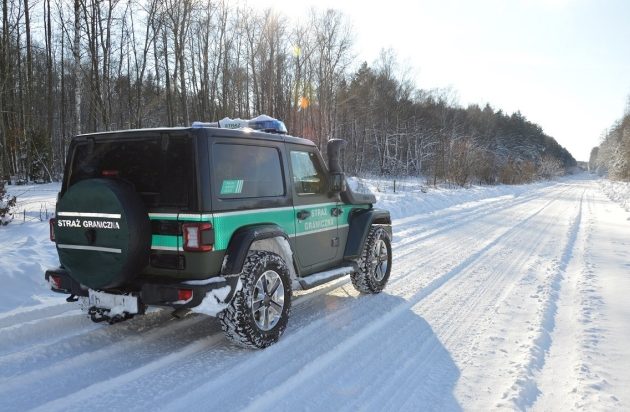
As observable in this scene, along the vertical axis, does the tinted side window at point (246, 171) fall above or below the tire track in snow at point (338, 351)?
above

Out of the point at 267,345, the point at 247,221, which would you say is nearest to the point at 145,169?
the point at 247,221

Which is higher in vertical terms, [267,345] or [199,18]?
[199,18]

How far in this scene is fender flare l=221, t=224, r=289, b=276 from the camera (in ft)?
12.1

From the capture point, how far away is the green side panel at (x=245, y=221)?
3643mm

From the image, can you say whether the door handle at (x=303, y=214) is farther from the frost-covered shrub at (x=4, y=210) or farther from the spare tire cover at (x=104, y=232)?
the frost-covered shrub at (x=4, y=210)

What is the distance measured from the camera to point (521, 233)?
36.9 feet

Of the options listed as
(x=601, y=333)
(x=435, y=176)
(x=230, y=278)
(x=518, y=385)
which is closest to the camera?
(x=518, y=385)

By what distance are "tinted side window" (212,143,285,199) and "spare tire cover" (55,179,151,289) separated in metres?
0.69

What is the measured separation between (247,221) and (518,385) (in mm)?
2540

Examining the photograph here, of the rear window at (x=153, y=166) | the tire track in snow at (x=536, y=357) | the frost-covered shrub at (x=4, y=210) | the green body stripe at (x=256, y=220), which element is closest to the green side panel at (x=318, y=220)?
the green body stripe at (x=256, y=220)

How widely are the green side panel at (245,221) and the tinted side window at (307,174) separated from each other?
402 mm

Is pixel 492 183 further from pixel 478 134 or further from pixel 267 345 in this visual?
pixel 267 345

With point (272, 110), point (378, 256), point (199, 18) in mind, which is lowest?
point (378, 256)

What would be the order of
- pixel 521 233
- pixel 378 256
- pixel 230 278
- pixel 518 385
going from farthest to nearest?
pixel 521 233
pixel 378 256
pixel 230 278
pixel 518 385
